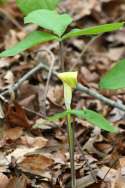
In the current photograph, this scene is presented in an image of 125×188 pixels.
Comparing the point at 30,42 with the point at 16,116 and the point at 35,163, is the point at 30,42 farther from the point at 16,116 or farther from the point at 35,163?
the point at 16,116

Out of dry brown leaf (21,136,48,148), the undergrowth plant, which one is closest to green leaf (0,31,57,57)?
the undergrowth plant

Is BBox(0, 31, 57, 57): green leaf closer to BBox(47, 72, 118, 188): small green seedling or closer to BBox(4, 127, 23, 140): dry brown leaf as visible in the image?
BBox(47, 72, 118, 188): small green seedling

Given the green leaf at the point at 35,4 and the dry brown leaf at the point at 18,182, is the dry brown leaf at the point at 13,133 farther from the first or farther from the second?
the green leaf at the point at 35,4

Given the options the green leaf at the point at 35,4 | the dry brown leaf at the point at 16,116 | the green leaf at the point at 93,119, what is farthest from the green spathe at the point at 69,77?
the dry brown leaf at the point at 16,116

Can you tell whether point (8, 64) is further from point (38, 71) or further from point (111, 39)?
point (111, 39)

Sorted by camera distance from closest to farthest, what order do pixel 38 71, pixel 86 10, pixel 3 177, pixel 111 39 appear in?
pixel 3 177 < pixel 38 71 < pixel 111 39 < pixel 86 10

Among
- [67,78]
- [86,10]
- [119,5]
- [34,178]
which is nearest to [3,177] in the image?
[34,178]
